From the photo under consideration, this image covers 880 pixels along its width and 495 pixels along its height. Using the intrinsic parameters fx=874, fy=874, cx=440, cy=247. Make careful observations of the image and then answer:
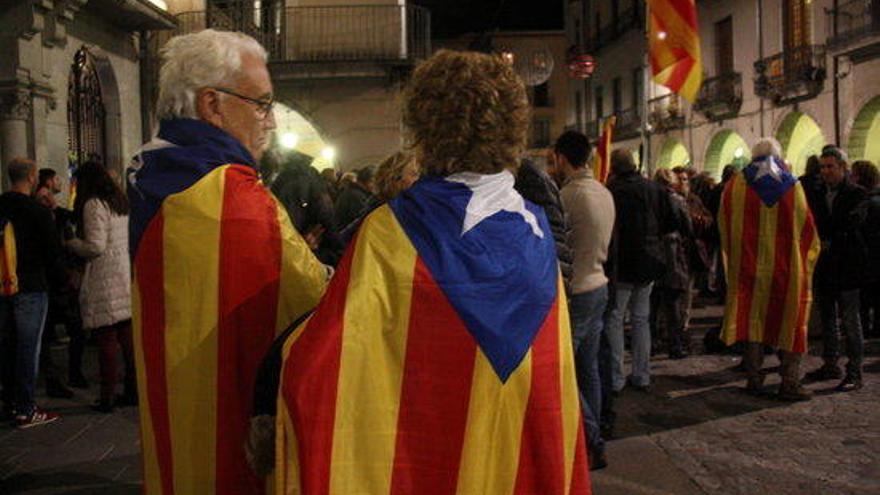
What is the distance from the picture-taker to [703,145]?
95.2ft

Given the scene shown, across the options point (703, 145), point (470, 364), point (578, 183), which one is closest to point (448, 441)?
point (470, 364)

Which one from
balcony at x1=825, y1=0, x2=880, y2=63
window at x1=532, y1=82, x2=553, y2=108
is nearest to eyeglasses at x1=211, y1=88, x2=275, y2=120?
balcony at x1=825, y1=0, x2=880, y2=63

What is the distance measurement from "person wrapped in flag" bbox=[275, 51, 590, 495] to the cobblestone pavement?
302 cm

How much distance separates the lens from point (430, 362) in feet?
6.37

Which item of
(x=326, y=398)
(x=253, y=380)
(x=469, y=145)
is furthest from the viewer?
(x=253, y=380)

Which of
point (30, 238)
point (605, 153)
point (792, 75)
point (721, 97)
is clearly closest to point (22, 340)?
point (30, 238)

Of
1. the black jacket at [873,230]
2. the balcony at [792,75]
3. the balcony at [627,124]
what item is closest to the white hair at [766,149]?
the black jacket at [873,230]

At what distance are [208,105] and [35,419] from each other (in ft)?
16.2

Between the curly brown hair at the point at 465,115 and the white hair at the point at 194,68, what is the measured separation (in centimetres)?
54

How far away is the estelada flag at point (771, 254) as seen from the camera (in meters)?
6.68

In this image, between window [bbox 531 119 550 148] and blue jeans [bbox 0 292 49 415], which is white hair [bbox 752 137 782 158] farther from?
window [bbox 531 119 550 148]

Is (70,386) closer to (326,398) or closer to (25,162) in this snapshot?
(25,162)

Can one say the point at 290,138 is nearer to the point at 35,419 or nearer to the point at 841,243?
the point at 35,419

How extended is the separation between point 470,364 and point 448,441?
178mm
